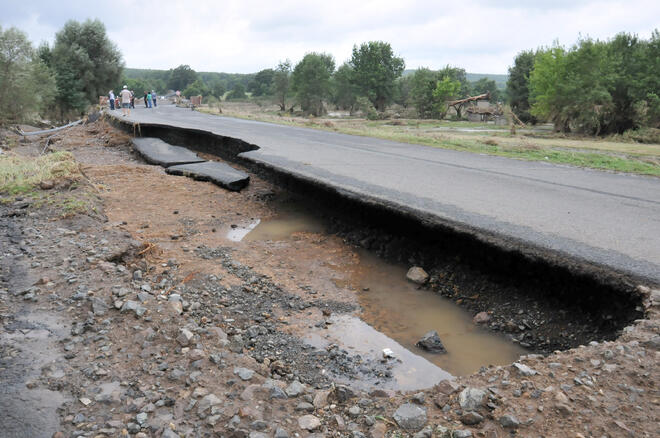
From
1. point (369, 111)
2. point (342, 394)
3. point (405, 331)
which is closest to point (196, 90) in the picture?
point (369, 111)

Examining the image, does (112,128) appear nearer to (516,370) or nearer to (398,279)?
(398,279)

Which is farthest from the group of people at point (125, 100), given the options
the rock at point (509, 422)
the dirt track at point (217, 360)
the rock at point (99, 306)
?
the rock at point (509, 422)

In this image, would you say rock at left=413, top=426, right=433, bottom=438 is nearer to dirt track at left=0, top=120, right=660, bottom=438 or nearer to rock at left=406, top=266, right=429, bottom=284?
dirt track at left=0, top=120, right=660, bottom=438

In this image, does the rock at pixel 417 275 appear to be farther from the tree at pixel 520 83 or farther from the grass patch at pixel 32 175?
the tree at pixel 520 83

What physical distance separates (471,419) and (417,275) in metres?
2.48

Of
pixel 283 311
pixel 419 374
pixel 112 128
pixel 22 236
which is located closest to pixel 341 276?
pixel 283 311

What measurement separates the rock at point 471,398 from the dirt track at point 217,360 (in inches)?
0.6

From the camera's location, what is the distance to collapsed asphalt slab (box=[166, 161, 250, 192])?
7.88 metres

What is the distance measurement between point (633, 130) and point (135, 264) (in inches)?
1110

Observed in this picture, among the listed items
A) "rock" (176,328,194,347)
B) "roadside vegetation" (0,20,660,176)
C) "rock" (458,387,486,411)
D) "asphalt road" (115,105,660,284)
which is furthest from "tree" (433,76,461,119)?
"rock" (458,387,486,411)

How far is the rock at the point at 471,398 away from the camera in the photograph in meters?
2.34

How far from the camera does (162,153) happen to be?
10766mm

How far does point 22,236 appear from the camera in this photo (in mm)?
4691

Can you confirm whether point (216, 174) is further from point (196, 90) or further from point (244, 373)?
point (196, 90)
